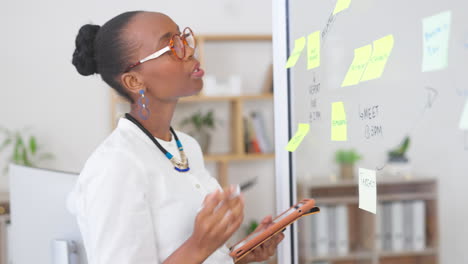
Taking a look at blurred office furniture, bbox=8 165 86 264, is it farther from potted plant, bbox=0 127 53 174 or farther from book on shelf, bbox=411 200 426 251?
book on shelf, bbox=411 200 426 251

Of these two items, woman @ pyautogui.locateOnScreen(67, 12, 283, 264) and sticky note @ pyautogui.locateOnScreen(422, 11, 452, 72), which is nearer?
sticky note @ pyautogui.locateOnScreen(422, 11, 452, 72)

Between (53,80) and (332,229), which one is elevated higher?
(53,80)

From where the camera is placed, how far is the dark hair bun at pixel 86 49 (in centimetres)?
119

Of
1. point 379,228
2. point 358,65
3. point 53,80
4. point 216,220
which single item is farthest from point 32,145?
point 358,65

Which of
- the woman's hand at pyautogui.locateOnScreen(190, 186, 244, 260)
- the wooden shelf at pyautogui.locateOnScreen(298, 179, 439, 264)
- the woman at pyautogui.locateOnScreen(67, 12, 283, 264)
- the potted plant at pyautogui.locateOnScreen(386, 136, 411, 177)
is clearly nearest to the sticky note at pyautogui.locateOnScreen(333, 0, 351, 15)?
the woman at pyautogui.locateOnScreen(67, 12, 283, 264)

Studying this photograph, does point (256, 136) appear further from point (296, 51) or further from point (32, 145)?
point (296, 51)

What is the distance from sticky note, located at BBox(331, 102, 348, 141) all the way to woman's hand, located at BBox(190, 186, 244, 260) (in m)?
0.27

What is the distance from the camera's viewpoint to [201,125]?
3.56 m

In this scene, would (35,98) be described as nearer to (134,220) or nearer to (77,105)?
(77,105)

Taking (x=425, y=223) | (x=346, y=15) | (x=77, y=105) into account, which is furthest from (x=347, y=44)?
(x=77, y=105)

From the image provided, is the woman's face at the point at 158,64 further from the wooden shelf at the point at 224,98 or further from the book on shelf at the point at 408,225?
the book on shelf at the point at 408,225

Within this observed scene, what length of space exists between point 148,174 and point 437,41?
2.04 feet

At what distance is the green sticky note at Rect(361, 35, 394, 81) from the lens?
0.89m

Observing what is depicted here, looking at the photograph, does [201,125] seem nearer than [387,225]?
No
